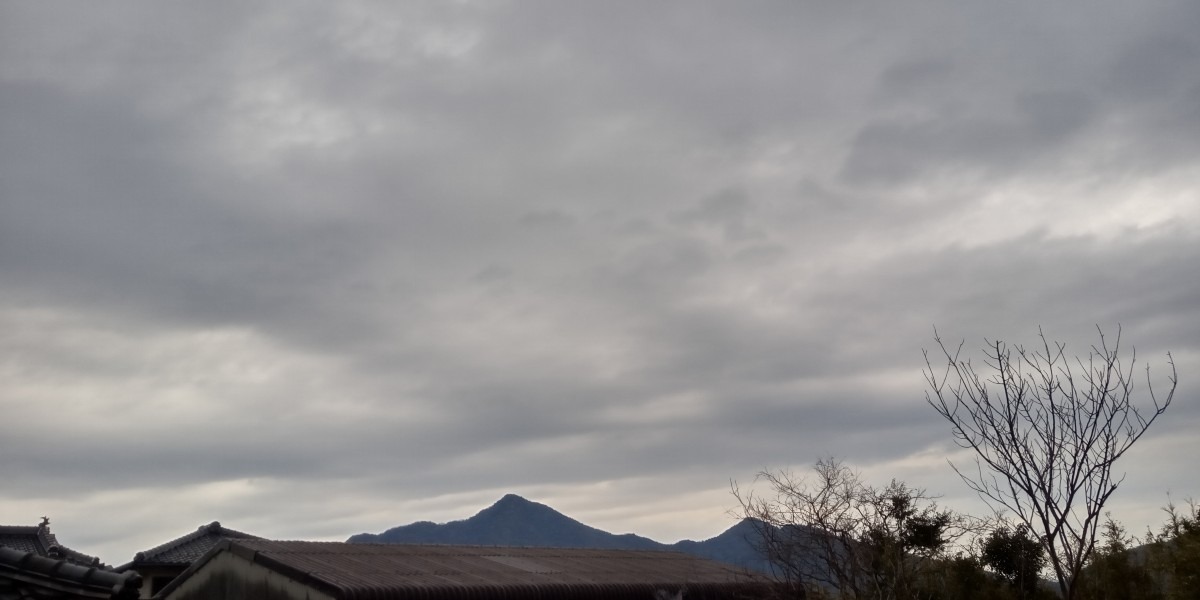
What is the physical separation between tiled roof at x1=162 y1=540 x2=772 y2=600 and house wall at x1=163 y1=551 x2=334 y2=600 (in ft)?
0.46

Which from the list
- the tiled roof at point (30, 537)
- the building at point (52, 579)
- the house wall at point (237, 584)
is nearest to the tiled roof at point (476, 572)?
the house wall at point (237, 584)

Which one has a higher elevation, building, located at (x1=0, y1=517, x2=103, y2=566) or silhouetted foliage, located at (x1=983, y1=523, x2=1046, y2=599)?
building, located at (x1=0, y1=517, x2=103, y2=566)

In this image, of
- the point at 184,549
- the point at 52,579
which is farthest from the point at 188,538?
the point at 52,579

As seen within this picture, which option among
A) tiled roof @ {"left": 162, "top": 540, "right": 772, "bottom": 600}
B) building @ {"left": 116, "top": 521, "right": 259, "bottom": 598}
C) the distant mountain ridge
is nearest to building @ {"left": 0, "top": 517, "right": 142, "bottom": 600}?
tiled roof @ {"left": 162, "top": 540, "right": 772, "bottom": 600}

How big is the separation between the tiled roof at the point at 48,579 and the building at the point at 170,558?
18.9m

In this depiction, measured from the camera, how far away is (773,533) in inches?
955

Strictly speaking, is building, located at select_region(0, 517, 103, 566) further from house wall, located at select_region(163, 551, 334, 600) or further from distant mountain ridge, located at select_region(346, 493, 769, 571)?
distant mountain ridge, located at select_region(346, 493, 769, 571)

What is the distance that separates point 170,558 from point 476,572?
620 inches

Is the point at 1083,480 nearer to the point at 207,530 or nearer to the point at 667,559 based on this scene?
the point at 667,559

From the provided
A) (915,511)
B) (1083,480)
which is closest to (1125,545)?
(915,511)

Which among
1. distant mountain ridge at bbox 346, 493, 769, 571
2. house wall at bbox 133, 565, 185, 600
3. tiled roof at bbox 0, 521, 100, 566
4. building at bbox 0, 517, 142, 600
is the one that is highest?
distant mountain ridge at bbox 346, 493, 769, 571

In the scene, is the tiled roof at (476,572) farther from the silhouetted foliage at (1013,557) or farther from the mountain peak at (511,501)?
the mountain peak at (511,501)

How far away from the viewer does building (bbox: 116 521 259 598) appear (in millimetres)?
29734

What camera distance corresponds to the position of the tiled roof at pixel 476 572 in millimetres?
17344
